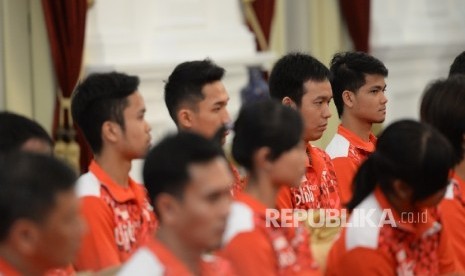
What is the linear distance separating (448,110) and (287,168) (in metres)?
0.90

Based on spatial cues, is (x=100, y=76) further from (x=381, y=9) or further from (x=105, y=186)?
(x=381, y=9)

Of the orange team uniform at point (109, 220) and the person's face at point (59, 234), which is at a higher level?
the person's face at point (59, 234)

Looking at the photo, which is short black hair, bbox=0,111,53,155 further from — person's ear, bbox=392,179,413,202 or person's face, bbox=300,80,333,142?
person's face, bbox=300,80,333,142

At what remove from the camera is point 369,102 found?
5102mm

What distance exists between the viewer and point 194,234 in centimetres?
289

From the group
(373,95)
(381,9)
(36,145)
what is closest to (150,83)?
(373,95)

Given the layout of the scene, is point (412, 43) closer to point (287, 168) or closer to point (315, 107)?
point (315, 107)

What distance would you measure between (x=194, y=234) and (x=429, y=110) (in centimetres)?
152

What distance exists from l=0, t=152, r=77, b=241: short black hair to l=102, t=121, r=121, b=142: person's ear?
1.17 meters

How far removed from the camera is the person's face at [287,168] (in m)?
3.44

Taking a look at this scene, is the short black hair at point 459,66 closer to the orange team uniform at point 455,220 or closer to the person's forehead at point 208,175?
the orange team uniform at point 455,220

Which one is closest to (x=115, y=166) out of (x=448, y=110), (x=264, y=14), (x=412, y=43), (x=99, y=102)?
(x=99, y=102)

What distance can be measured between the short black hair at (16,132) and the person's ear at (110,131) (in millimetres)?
394

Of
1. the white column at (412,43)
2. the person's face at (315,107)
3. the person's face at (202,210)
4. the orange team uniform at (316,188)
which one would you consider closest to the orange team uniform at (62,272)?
the person's face at (202,210)
